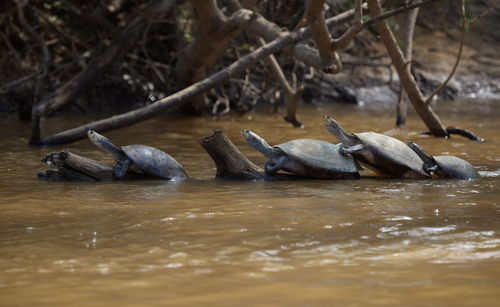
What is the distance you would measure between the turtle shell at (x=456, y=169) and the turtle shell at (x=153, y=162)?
1.87 m

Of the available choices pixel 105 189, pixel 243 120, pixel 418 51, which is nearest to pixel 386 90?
pixel 418 51

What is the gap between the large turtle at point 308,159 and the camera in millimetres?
5383

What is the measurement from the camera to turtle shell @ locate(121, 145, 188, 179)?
551 cm

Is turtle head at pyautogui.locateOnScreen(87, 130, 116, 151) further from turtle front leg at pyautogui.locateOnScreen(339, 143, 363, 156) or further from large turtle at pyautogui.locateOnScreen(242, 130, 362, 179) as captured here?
turtle front leg at pyautogui.locateOnScreen(339, 143, 363, 156)

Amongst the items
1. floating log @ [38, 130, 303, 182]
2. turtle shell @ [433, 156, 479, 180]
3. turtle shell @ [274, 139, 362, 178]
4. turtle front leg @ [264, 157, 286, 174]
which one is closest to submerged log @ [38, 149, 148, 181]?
floating log @ [38, 130, 303, 182]

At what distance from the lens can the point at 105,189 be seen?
5082 millimetres

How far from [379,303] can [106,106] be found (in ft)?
32.8

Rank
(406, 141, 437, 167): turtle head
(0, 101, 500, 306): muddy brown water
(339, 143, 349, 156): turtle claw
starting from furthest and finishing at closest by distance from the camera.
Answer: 1. (406, 141, 437, 167): turtle head
2. (339, 143, 349, 156): turtle claw
3. (0, 101, 500, 306): muddy brown water

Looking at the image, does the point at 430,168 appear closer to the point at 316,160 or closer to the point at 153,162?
the point at 316,160

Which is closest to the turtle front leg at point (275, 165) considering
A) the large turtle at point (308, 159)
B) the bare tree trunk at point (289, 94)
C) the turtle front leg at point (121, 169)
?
the large turtle at point (308, 159)

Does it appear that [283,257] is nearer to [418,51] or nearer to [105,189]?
[105,189]

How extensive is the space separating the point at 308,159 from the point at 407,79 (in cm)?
332

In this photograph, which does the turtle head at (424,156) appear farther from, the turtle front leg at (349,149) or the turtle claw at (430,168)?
the turtle front leg at (349,149)

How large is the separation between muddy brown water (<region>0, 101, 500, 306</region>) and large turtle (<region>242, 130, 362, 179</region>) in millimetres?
110
